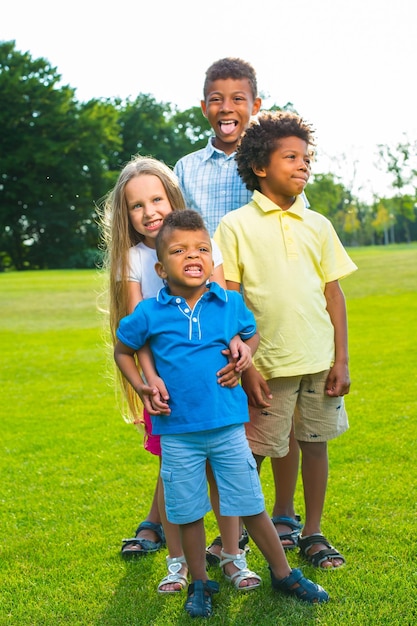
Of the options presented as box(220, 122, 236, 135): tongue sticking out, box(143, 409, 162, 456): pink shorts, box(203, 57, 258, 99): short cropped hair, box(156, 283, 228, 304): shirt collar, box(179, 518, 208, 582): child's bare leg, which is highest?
box(203, 57, 258, 99): short cropped hair

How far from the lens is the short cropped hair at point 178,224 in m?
2.67

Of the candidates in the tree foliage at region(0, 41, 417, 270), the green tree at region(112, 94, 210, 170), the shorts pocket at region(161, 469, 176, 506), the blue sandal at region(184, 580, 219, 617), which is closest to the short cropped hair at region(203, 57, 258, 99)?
the shorts pocket at region(161, 469, 176, 506)

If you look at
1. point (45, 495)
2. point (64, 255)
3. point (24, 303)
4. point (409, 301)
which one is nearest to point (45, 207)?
point (64, 255)

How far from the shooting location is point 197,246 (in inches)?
105

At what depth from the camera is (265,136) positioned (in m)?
2.97

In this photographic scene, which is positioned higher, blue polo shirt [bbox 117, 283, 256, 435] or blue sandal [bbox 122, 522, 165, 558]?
blue polo shirt [bbox 117, 283, 256, 435]

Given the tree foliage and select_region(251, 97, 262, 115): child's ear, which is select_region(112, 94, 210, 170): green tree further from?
select_region(251, 97, 262, 115): child's ear

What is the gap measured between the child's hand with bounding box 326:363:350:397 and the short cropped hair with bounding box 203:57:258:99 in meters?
1.31

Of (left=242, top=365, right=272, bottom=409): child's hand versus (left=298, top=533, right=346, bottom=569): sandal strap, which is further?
(left=298, top=533, right=346, bottom=569): sandal strap

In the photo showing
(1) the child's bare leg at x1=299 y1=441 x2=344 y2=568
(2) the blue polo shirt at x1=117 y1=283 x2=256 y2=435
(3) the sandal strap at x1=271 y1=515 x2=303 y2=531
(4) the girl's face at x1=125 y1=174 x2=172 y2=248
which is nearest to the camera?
(2) the blue polo shirt at x1=117 y1=283 x2=256 y2=435

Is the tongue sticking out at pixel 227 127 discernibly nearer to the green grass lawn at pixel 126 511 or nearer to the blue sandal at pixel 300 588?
the green grass lawn at pixel 126 511

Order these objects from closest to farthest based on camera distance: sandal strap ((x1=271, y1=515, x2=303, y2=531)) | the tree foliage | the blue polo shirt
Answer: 1. the blue polo shirt
2. sandal strap ((x1=271, y1=515, x2=303, y2=531))
3. the tree foliage

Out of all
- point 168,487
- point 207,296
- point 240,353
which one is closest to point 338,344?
point 240,353

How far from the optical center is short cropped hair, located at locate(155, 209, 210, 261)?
8.75 feet
